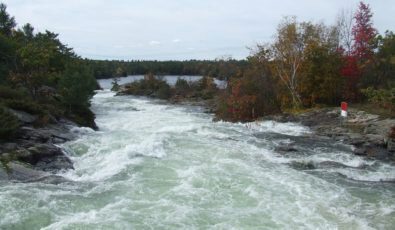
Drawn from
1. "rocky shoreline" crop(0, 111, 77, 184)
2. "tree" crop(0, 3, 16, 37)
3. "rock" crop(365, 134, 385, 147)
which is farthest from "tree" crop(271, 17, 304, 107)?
"tree" crop(0, 3, 16, 37)

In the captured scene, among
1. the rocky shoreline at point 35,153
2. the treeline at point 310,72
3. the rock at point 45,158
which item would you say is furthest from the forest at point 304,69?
the rock at point 45,158

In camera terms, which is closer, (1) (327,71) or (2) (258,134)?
(2) (258,134)

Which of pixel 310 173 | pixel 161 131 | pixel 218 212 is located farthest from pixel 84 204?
pixel 161 131

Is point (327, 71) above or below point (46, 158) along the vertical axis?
above

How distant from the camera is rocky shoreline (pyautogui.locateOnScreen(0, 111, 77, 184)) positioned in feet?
47.7

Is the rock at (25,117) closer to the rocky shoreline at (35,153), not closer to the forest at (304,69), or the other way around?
the rocky shoreline at (35,153)

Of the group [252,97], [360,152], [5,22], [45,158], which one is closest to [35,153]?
[45,158]

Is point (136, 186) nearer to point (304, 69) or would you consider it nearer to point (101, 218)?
point (101, 218)

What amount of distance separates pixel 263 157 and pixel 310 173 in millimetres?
3104

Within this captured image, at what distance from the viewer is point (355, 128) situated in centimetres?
2527

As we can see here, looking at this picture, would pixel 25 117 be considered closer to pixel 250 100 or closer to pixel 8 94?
pixel 8 94

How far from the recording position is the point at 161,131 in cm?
2664

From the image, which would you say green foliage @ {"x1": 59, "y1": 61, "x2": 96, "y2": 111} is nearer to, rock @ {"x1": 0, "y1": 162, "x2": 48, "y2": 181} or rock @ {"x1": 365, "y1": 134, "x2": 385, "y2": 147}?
rock @ {"x1": 0, "y1": 162, "x2": 48, "y2": 181}

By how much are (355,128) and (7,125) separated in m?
19.6
